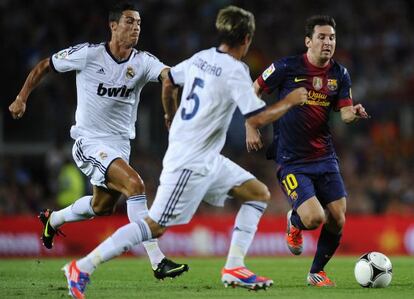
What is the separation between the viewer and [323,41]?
28.5 feet

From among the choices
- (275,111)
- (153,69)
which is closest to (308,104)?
(153,69)

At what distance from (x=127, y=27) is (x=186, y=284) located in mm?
2626

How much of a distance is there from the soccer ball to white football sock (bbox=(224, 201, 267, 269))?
4.32ft

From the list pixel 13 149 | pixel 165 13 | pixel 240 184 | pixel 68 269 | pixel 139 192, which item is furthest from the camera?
pixel 165 13

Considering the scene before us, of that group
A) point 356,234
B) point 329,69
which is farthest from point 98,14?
point 329,69

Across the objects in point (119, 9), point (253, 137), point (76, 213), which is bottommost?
point (76, 213)

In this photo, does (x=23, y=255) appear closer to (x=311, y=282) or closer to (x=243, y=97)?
(x=311, y=282)

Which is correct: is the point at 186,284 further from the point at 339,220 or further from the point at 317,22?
the point at 317,22

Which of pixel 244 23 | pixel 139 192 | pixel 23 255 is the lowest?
pixel 23 255

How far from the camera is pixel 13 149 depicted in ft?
55.3

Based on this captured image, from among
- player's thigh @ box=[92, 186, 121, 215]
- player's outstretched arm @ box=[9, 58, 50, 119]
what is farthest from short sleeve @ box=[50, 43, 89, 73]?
player's thigh @ box=[92, 186, 121, 215]

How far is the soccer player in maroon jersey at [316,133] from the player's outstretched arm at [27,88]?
88.8 inches

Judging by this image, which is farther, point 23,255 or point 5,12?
point 5,12

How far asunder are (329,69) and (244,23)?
1.97 metres
